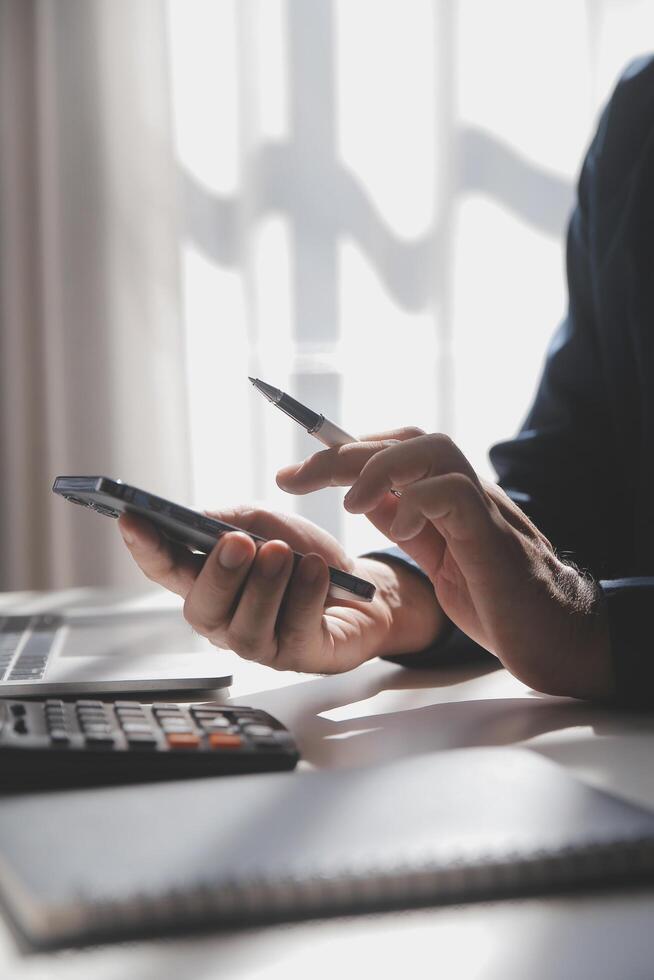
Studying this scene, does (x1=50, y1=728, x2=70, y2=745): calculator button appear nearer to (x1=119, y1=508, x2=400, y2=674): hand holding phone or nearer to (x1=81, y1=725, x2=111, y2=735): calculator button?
(x1=81, y1=725, x2=111, y2=735): calculator button

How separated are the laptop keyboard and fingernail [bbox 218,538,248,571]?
157 mm

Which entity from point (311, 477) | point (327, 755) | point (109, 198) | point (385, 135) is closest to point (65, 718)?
point (327, 755)

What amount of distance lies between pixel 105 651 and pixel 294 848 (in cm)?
45

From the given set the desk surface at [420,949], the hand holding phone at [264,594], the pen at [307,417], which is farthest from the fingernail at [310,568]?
the desk surface at [420,949]

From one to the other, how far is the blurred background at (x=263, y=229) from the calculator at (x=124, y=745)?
1.64 m

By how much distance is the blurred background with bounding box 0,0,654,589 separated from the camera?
82.3 inches

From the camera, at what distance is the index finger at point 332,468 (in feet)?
2.19

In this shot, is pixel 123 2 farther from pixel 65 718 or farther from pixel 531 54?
pixel 65 718

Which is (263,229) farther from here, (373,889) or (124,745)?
A: (373,889)

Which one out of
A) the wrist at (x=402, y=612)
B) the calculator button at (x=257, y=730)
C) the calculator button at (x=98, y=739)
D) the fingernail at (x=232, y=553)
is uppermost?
the fingernail at (x=232, y=553)

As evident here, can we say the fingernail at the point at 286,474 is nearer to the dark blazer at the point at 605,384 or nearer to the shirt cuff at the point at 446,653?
the shirt cuff at the point at 446,653

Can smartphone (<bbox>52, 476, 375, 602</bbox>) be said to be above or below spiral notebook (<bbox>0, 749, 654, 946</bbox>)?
above

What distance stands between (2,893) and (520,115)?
2.23 m

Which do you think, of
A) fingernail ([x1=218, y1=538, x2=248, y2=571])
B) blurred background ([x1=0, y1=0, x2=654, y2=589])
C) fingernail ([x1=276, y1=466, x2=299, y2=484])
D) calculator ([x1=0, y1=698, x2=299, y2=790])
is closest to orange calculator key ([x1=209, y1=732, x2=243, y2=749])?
calculator ([x1=0, y1=698, x2=299, y2=790])
